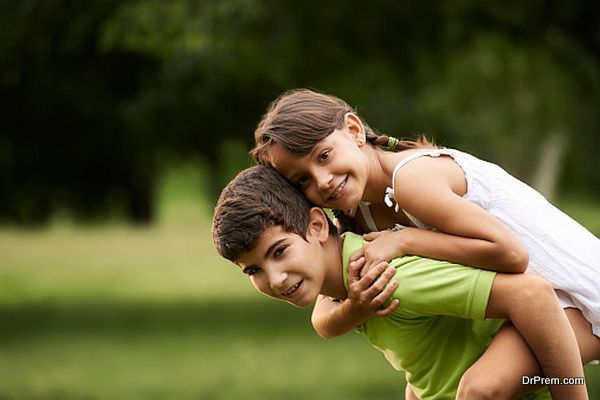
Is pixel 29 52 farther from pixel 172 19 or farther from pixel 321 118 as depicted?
pixel 321 118

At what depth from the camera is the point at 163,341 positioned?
16.4m

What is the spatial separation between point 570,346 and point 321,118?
110 centimetres

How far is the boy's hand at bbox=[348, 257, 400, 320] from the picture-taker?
13.7ft

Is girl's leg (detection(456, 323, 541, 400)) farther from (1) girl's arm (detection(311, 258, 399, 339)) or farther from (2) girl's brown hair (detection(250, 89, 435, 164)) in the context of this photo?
(2) girl's brown hair (detection(250, 89, 435, 164))

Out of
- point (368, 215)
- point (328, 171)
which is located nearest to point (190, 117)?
point (368, 215)

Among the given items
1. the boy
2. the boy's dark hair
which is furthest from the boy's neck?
the boy's dark hair

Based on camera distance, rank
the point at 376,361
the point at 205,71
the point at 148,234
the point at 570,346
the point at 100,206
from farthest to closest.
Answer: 1. the point at 148,234
2. the point at 100,206
3. the point at 205,71
4. the point at 376,361
5. the point at 570,346

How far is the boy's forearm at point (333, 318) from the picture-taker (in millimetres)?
4410

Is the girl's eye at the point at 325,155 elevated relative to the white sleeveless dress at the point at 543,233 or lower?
elevated

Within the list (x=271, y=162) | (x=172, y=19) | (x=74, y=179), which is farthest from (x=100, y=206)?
(x=271, y=162)

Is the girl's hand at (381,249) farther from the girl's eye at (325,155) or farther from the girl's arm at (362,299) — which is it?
the girl's eye at (325,155)

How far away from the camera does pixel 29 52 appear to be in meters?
16.2

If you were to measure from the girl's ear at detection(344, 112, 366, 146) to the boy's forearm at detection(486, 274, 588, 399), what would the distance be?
29.7 inches

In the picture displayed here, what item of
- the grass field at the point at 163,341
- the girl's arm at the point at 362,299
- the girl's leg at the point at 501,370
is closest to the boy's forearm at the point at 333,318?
the girl's arm at the point at 362,299
